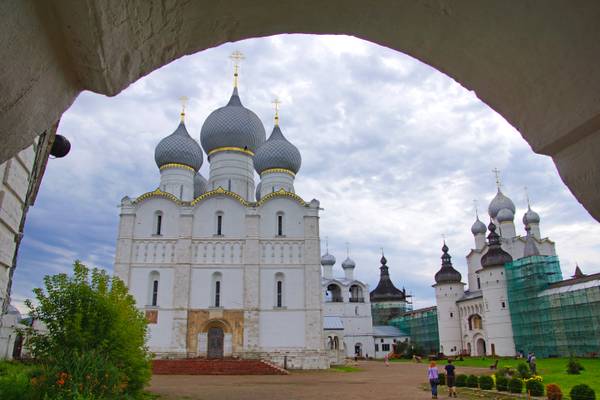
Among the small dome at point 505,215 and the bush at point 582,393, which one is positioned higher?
the small dome at point 505,215

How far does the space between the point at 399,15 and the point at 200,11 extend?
1.03 m

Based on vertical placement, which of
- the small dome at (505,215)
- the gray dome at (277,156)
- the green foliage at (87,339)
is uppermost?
the small dome at (505,215)

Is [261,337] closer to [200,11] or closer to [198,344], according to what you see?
[198,344]

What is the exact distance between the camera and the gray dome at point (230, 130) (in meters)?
38.0

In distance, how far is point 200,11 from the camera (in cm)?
231

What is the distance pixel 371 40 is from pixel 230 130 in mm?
35934

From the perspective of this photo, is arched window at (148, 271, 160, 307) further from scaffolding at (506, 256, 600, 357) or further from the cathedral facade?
scaffolding at (506, 256, 600, 357)

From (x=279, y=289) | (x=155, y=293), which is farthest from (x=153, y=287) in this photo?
(x=279, y=289)

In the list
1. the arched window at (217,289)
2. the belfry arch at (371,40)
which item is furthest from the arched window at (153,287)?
the belfry arch at (371,40)

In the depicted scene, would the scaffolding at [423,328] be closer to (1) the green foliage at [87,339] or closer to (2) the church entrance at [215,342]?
(2) the church entrance at [215,342]

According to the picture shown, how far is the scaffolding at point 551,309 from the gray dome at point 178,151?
106 ft

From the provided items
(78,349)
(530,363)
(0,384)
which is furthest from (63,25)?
(530,363)

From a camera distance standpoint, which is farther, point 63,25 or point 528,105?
point 528,105

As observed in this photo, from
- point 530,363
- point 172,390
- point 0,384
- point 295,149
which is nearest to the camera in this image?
point 0,384
